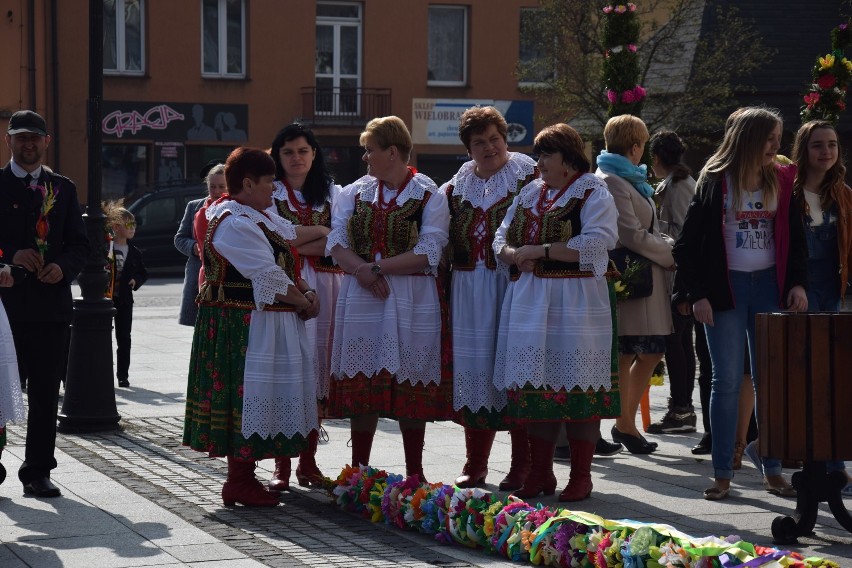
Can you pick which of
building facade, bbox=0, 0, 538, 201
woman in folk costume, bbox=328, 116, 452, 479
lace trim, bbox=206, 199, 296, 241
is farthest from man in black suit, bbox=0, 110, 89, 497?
building facade, bbox=0, 0, 538, 201

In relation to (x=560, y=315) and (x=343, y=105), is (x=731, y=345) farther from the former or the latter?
(x=343, y=105)

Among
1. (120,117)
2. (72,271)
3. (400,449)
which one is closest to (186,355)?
(400,449)

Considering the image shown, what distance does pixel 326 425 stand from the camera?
9906mm

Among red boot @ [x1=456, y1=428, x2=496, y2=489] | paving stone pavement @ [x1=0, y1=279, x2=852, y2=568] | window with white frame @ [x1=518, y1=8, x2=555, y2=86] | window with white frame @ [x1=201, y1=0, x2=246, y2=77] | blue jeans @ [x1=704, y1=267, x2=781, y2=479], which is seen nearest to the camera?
paving stone pavement @ [x1=0, y1=279, x2=852, y2=568]

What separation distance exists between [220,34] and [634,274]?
27.8 meters

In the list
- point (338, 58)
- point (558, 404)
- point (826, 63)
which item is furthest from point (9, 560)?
point (338, 58)

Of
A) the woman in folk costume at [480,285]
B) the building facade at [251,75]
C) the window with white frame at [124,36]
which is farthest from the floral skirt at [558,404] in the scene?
the window with white frame at [124,36]

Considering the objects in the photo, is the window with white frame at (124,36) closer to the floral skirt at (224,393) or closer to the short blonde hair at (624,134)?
the short blonde hair at (624,134)

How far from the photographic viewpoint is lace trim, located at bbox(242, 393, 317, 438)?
22.9 feet

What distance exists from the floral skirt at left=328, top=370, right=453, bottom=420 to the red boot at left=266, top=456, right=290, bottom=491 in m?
0.39

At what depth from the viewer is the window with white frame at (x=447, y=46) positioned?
3681cm

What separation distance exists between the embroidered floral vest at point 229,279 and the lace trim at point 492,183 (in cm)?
111

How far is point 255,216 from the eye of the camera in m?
7.06

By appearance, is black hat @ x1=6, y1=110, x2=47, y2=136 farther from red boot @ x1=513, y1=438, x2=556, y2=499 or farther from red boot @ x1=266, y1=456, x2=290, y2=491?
red boot @ x1=513, y1=438, x2=556, y2=499
